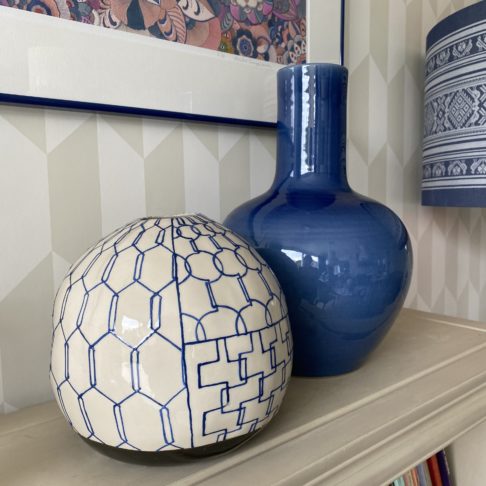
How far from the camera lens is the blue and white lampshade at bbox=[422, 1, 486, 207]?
0.74 m

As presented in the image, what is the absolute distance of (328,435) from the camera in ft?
1.36

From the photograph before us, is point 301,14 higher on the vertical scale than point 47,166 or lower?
higher

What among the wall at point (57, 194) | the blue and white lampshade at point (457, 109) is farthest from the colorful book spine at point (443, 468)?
the wall at point (57, 194)

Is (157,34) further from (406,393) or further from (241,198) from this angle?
(406,393)

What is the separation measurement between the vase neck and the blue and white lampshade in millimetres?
301

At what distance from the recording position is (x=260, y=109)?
710 millimetres

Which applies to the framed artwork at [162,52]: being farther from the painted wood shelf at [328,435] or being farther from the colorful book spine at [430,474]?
the colorful book spine at [430,474]

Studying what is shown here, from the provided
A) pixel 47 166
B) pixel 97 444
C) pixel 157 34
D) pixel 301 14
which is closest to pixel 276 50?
pixel 301 14

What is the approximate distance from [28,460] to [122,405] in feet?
0.42

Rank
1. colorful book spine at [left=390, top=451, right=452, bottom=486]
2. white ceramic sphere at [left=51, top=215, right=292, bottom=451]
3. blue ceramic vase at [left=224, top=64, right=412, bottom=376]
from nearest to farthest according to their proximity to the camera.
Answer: white ceramic sphere at [left=51, top=215, right=292, bottom=451]
blue ceramic vase at [left=224, top=64, right=412, bottom=376]
colorful book spine at [left=390, top=451, right=452, bottom=486]

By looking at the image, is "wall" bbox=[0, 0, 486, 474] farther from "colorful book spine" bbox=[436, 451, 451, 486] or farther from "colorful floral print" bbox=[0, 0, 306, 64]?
"colorful book spine" bbox=[436, 451, 451, 486]

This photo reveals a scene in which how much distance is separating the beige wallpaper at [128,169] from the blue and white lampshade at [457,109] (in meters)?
0.10

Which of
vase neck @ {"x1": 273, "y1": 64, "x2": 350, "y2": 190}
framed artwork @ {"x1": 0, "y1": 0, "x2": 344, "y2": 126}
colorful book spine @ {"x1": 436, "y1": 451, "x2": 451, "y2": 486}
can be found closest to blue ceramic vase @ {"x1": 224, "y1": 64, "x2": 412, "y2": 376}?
vase neck @ {"x1": 273, "y1": 64, "x2": 350, "y2": 190}

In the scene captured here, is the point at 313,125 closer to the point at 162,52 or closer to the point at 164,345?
the point at 162,52
